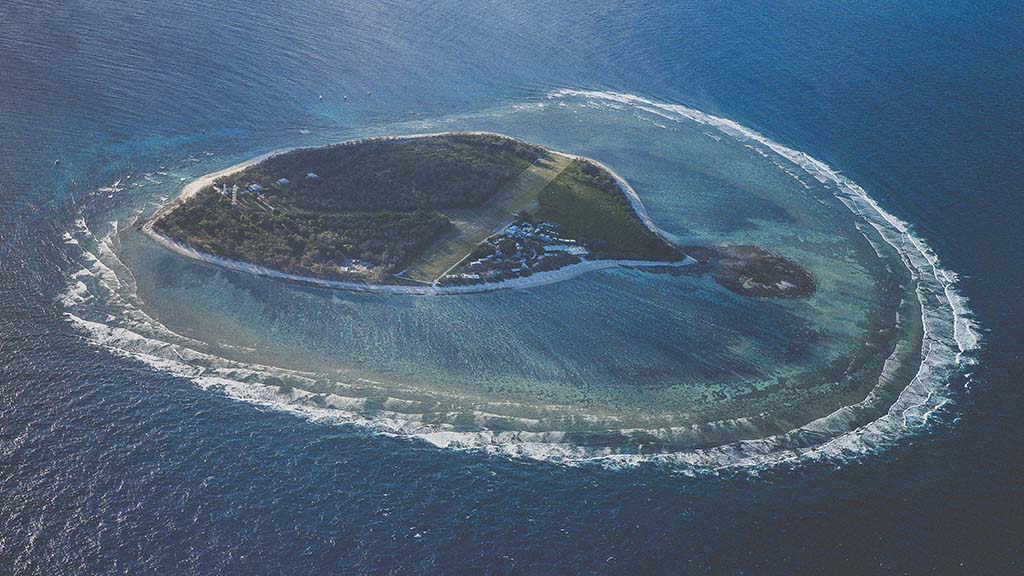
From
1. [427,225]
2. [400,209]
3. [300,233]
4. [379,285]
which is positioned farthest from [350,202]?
[379,285]

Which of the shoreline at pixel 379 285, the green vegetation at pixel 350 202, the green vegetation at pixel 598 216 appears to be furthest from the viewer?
the green vegetation at pixel 598 216

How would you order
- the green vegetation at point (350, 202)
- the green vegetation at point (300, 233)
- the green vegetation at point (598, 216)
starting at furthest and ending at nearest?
the green vegetation at point (598, 216), the green vegetation at point (350, 202), the green vegetation at point (300, 233)

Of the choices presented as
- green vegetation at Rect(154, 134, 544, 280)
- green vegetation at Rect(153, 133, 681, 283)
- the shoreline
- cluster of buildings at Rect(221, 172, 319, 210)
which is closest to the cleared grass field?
green vegetation at Rect(153, 133, 681, 283)

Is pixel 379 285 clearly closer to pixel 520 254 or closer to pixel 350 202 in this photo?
pixel 350 202

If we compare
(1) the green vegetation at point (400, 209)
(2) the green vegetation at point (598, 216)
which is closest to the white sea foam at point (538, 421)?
(1) the green vegetation at point (400, 209)

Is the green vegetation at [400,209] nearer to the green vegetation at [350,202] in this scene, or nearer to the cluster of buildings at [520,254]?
the green vegetation at [350,202]

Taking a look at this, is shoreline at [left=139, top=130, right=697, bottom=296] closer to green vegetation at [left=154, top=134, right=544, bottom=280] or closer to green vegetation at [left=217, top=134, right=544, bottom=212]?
green vegetation at [left=154, top=134, right=544, bottom=280]
